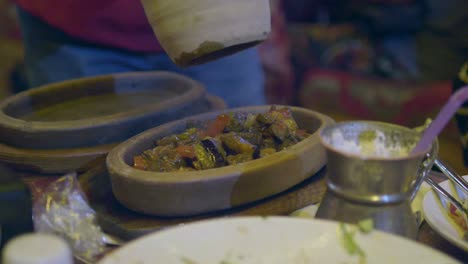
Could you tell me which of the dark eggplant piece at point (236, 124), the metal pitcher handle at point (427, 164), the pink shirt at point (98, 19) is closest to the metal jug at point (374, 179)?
the metal pitcher handle at point (427, 164)

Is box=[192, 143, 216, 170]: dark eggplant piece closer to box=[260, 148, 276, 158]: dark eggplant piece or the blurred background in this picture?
box=[260, 148, 276, 158]: dark eggplant piece

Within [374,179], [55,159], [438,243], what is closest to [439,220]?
[438,243]

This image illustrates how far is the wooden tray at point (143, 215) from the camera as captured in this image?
914mm

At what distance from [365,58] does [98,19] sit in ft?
7.68

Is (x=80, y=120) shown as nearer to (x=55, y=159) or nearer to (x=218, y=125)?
(x=55, y=159)

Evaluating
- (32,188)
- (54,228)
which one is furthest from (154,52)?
(54,228)

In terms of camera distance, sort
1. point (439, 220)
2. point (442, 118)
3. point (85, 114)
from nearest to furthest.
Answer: point (442, 118) → point (439, 220) → point (85, 114)

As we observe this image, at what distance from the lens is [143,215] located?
944 millimetres

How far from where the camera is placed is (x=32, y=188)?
1.08 metres

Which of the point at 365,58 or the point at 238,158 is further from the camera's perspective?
the point at 365,58

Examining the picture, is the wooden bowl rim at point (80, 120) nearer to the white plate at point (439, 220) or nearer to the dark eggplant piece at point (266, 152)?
the dark eggplant piece at point (266, 152)

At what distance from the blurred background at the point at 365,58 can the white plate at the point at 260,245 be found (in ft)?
7.47

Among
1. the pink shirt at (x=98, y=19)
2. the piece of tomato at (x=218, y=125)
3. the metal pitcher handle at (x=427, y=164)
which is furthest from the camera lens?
the pink shirt at (x=98, y=19)

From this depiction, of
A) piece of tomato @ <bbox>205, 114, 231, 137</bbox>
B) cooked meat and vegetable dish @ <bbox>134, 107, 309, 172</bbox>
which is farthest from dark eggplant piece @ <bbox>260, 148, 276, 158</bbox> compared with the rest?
piece of tomato @ <bbox>205, 114, 231, 137</bbox>
